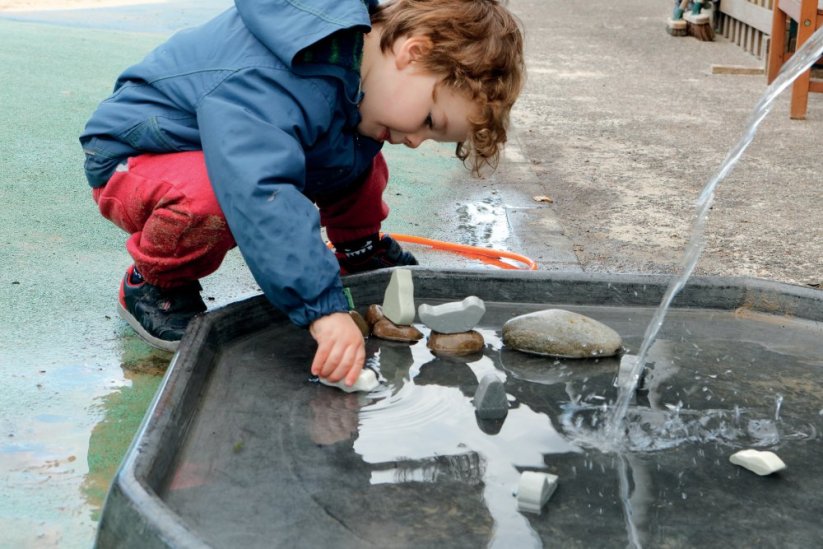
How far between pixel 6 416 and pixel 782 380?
1.33 m

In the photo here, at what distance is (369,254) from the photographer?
8.25 feet

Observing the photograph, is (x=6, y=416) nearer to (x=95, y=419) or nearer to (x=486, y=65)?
(x=95, y=419)

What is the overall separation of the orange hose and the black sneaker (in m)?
0.81

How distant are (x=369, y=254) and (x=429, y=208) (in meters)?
0.78

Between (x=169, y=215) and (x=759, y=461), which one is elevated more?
(x=169, y=215)

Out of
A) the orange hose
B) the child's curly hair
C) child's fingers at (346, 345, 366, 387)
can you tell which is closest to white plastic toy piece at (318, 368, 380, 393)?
child's fingers at (346, 345, 366, 387)

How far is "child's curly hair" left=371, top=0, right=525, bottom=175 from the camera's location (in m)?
1.95

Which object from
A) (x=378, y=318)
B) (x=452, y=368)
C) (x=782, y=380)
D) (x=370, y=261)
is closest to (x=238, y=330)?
(x=378, y=318)

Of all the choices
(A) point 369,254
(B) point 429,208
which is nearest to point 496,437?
(A) point 369,254

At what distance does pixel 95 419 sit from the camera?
5.74ft

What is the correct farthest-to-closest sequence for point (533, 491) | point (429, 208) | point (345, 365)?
1. point (429, 208)
2. point (345, 365)
3. point (533, 491)

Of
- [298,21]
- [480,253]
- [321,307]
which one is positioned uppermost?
[298,21]

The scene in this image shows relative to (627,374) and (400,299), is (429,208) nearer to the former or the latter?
(400,299)

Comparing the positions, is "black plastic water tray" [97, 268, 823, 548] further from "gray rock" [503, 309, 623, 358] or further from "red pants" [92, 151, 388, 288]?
"red pants" [92, 151, 388, 288]
